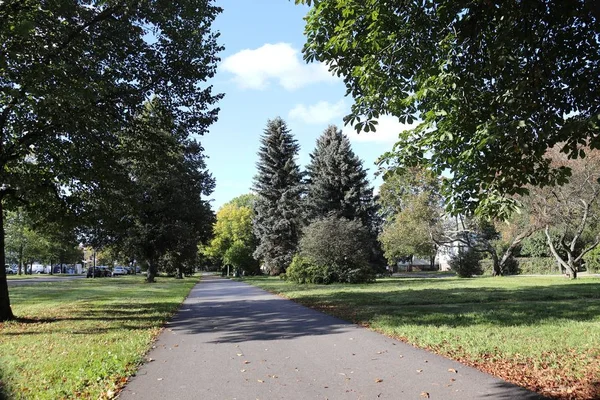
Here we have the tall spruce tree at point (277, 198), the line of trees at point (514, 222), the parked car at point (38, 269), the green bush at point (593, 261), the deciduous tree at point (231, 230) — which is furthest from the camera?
the parked car at point (38, 269)

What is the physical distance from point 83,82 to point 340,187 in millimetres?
→ 28760

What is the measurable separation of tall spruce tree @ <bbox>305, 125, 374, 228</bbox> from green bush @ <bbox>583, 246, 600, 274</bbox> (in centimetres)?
1870

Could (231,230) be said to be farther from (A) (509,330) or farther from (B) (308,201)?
(A) (509,330)

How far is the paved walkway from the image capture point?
5.30 metres

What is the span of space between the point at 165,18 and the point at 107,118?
Result: 2.98 metres

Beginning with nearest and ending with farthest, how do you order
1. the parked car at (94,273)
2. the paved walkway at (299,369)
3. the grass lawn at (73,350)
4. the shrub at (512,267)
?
the paved walkway at (299,369), the grass lawn at (73,350), the shrub at (512,267), the parked car at (94,273)

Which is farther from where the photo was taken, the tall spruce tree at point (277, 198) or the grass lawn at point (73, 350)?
the tall spruce tree at point (277, 198)

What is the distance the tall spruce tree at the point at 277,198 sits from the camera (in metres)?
40.2

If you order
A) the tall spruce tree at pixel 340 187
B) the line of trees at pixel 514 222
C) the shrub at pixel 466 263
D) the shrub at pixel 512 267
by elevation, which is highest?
the tall spruce tree at pixel 340 187

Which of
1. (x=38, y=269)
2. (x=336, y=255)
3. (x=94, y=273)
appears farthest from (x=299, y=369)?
(x=38, y=269)

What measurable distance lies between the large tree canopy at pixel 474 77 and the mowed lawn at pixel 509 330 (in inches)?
85.6

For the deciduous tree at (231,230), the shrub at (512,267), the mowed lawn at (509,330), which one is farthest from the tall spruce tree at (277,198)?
the mowed lawn at (509,330)

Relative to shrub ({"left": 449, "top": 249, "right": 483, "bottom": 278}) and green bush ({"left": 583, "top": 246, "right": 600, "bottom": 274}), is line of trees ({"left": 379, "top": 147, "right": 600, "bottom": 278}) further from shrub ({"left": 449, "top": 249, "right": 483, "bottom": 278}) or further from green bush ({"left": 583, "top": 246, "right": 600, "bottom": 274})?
shrub ({"left": 449, "top": 249, "right": 483, "bottom": 278})

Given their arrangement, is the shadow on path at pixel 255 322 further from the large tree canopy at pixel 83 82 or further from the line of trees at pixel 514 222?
the line of trees at pixel 514 222
